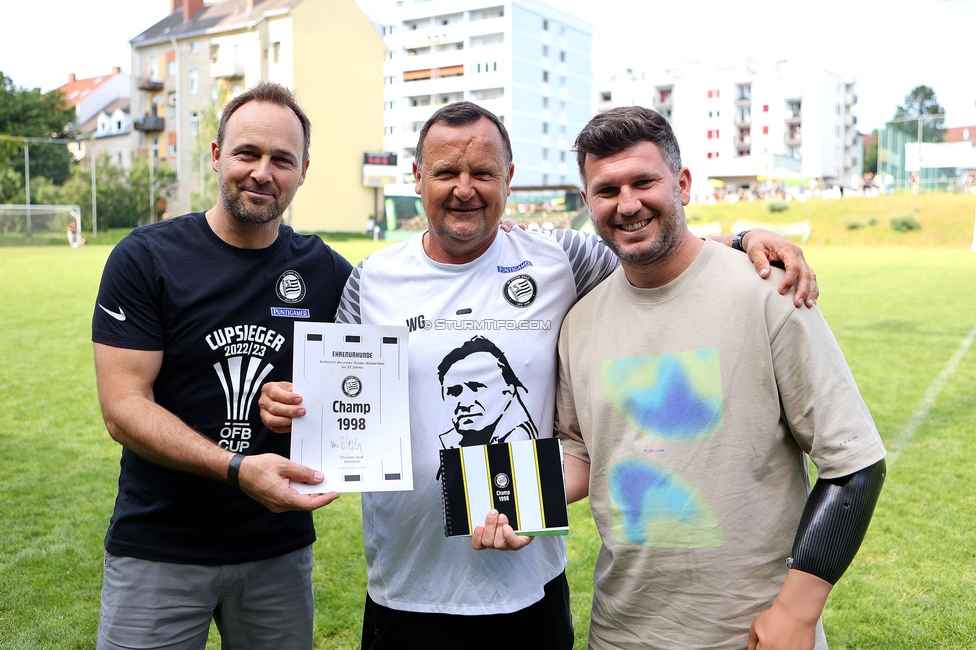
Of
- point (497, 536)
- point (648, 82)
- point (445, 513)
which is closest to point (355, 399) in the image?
point (445, 513)

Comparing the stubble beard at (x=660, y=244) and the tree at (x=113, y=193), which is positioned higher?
the tree at (x=113, y=193)

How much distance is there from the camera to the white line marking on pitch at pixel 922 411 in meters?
8.73

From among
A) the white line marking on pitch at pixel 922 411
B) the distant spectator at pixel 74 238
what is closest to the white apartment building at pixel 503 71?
the distant spectator at pixel 74 238

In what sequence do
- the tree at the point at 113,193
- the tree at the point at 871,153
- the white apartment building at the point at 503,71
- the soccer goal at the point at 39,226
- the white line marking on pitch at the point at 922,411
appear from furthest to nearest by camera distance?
the tree at the point at 871,153
the white apartment building at the point at 503,71
the tree at the point at 113,193
the soccer goal at the point at 39,226
the white line marking on pitch at the point at 922,411

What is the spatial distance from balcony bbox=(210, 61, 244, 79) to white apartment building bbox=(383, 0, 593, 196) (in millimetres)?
21275

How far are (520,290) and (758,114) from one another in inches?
3981

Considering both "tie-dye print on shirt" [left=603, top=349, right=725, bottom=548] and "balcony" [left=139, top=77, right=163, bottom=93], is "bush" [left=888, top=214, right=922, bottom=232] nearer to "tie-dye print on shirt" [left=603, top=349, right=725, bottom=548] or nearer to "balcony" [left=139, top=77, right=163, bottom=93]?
"tie-dye print on shirt" [left=603, top=349, right=725, bottom=548]

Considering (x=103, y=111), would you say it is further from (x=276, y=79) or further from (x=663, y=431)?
(x=663, y=431)

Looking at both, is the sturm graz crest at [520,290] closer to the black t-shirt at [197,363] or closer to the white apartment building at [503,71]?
the black t-shirt at [197,363]

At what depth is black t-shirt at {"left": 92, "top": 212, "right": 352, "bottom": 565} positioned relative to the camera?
303 centimetres

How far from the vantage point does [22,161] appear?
5841 centimetres

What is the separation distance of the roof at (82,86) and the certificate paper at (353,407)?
94.5 metres

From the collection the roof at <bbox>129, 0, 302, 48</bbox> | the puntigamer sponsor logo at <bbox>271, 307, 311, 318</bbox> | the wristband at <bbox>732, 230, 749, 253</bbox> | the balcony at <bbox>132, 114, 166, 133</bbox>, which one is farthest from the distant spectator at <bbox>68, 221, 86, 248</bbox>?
the wristband at <bbox>732, 230, 749, 253</bbox>

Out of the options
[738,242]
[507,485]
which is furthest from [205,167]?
[507,485]
